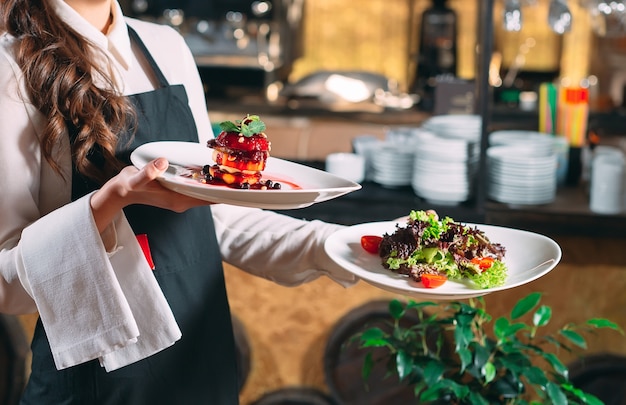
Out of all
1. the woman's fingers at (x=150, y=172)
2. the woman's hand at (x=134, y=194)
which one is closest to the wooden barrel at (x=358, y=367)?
the woman's hand at (x=134, y=194)

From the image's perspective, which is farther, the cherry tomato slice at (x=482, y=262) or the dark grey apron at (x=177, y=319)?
the dark grey apron at (x=177, y=319)

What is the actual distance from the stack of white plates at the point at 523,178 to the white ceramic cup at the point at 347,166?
1.48 feet

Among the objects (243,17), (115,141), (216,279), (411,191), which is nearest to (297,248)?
(216,279)

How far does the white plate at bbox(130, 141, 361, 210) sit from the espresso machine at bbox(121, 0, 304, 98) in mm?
4151

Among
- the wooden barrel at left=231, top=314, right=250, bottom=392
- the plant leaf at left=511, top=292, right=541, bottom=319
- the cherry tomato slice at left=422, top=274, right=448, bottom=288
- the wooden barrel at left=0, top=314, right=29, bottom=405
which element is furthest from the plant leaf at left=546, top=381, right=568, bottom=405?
the wooden barrel at left=0, top=314, right=29, bottom=405

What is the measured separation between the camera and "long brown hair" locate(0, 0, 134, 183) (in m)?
1.40

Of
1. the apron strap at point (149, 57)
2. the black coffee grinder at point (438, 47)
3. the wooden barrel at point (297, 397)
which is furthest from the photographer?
the black coffee grinder at point (438, 47)

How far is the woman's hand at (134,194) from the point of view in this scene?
1.19 metres

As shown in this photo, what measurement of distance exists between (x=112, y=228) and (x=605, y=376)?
6.25 ft

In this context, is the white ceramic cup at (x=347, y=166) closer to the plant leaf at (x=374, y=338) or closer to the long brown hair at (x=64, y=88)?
the plant leaf at (x=374, y=338)

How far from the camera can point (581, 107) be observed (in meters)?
3.14

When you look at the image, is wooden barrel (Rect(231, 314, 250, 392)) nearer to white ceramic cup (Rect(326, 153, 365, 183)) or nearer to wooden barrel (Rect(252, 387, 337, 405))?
wooden barrel (Rect(252, 387, 337, 405))

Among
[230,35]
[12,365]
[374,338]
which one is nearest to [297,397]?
[374,338]

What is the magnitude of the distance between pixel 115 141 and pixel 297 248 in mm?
432
